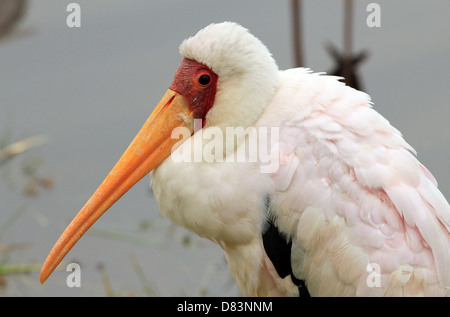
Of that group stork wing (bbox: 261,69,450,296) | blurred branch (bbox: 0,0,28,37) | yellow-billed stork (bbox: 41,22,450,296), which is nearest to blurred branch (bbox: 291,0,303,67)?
yellow-billed stork (bbox: 41,22,450,296)

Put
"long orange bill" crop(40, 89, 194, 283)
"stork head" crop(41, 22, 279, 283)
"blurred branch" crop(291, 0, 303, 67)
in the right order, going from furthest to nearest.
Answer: "blurred branch" crop(291, 0, 303, 67) → "long orange bill" crop(40, 89, 194, 283) → "stork head" crop(41, 22, 279, 283)

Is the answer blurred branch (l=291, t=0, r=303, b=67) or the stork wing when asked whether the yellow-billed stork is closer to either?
the stork wing

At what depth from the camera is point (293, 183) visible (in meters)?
2.58

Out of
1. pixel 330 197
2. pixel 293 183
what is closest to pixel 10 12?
pixel 293 183

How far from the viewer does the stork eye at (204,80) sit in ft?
9.04

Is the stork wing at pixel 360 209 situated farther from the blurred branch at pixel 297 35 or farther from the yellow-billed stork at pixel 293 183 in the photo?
the blurred branch at pixel 297 35

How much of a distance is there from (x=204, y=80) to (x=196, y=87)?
0.05m

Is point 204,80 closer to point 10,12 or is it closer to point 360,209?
point 360,209

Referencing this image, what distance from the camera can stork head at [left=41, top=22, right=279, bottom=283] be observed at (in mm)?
2691

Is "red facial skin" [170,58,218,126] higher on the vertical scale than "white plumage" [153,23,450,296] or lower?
higher

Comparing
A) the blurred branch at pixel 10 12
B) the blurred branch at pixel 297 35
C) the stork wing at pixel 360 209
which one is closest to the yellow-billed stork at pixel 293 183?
the stork wing at pixel 360 209

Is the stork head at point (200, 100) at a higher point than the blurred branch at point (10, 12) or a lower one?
lower

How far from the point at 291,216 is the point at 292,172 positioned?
179 mm

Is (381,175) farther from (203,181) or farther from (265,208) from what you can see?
(203,181)
